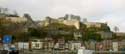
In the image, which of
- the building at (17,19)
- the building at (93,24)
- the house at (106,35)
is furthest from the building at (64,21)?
the house at (106,35)

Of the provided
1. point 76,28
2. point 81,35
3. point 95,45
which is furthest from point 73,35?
point 95,45

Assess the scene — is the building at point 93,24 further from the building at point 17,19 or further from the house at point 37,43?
the house at point 37,43

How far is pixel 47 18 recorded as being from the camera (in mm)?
195375

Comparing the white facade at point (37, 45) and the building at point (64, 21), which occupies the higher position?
the building at point (64, 21)

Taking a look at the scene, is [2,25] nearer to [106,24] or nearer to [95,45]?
[95,45]

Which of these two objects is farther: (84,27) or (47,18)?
(47,18)

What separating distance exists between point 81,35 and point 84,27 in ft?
82.6

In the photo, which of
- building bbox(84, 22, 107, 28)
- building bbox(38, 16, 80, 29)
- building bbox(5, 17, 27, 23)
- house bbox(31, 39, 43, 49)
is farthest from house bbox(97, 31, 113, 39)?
building bbox(5, 17, 27, 23)

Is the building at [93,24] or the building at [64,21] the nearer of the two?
the building at [64,21]

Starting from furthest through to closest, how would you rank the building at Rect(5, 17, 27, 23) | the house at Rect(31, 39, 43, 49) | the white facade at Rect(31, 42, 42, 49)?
the building at Rect(5, 17, 27, 23) → the house at Rect(31, 39, 43, 49) → the white facade at Rect(31, 42, 42, 49)

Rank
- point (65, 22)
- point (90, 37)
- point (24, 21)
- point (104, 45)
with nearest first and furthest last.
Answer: point (104, 45)
point (90, 37)
point (24, 21)
point (65, 22)

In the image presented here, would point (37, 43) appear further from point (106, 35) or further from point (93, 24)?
point (93, 24)

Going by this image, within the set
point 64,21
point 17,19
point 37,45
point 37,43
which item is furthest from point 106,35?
point 37,45

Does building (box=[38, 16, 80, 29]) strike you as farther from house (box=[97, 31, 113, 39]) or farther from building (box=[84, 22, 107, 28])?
house (box=[97, 31, 113, 39])
